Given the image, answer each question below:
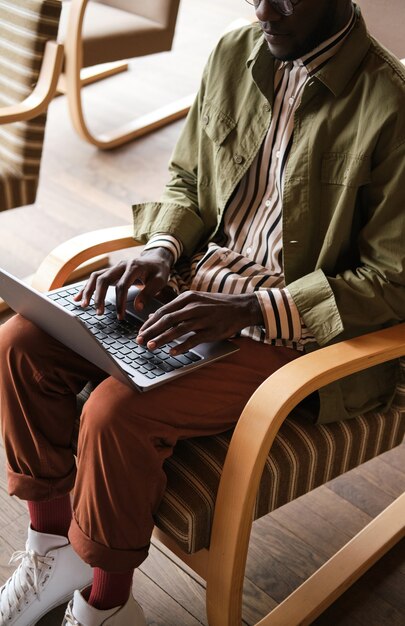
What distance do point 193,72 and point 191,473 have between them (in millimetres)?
3269

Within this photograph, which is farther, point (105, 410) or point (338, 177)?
point (338, 177)

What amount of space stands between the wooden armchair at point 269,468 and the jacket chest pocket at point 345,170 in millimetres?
263

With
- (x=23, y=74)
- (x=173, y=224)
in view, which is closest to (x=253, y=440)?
(x=173, y=224)

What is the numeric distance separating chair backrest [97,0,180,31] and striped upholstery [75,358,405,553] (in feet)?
7.92

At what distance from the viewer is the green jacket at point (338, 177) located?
56.4 inches

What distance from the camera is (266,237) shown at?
5.30 feet

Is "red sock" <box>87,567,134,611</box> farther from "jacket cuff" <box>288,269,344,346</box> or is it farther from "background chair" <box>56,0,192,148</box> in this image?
"background chair" <box>56,0,192,148</box>

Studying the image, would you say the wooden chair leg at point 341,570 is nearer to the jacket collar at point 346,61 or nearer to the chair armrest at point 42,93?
the jacket collar at point 346,61

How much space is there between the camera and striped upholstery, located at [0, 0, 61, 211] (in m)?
2.27

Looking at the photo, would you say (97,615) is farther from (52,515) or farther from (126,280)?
(126,280)

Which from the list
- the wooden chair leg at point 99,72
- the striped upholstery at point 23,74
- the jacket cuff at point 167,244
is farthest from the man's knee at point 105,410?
the wooden chair leg at point 99,72

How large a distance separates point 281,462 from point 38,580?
0.50 m

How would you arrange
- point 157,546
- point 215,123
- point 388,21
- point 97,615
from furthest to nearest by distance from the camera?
1. point 388,21
2. point 157,546
3. point 215,123
4. point 97,615

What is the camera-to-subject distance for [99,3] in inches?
149
